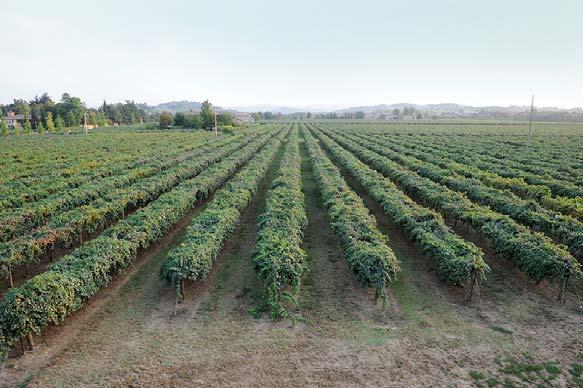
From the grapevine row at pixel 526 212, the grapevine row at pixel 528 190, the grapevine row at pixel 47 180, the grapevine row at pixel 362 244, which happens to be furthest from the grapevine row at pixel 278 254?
the grapevine row at pixel 47 180

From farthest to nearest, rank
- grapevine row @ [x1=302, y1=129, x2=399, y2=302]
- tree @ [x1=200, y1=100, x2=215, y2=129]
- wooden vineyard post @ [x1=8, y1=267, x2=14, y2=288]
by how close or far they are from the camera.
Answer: tree @ [x1=200, y1=100, x2=215, y2=129], wooden vineyard post @ [x1=8, y1=267, x2=14, y2=288], grapevine row @ [x1=302, y1=129, x2=399, y2=302]

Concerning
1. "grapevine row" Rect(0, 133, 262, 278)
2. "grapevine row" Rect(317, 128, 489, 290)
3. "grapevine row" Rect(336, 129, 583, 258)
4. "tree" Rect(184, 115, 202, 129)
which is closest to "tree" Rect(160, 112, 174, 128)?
"tree" Rect(184, 115, 202, 129)

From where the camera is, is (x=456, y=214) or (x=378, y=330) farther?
(x=456, y=214)

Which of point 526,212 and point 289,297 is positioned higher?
point 526,212

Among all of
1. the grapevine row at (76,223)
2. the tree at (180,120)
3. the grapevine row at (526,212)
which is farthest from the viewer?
the tree at (180,120)

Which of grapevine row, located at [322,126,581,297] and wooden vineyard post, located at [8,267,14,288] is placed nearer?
grapevine row, located at [322,126,581,297]

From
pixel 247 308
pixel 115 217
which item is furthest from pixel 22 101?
pixel 247 308

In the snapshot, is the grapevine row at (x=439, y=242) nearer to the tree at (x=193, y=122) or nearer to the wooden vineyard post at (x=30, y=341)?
the wooden vineyard post at (x=30, y=341)

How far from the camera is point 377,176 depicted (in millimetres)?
27453

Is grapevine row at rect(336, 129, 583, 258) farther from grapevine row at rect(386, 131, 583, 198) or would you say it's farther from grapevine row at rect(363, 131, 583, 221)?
grapevine row at rect(386, 131, 583, 198)

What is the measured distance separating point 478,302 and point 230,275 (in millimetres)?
8758

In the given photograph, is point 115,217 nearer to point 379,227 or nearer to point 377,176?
point 379,227

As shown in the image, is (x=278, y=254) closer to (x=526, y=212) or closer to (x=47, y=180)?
(x=526, y=212)

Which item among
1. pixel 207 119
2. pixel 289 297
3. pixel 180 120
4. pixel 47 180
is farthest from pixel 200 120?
pixel 289 297
